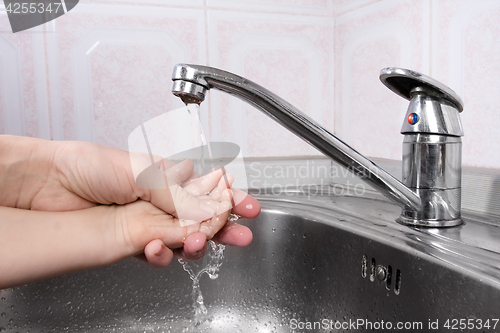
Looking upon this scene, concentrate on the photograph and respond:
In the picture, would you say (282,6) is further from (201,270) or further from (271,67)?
(201,270)

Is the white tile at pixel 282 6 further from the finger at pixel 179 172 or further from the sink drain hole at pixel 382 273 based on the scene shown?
the sink drain hole at pixel 382 273

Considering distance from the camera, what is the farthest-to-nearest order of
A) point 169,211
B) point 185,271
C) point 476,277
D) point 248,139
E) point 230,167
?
point 248,139
point 230,167
point 185,271
point 169,211
point 476,277

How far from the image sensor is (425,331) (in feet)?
1.17

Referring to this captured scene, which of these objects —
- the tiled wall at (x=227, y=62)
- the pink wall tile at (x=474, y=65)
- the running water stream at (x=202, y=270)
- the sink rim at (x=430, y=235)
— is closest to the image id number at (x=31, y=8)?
the tiled wall at (x=227, y=62)

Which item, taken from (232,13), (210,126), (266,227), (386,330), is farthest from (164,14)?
(386,330)

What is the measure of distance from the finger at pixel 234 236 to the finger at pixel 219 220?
17mm

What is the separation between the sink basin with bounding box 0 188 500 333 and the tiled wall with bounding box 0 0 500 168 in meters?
0.21

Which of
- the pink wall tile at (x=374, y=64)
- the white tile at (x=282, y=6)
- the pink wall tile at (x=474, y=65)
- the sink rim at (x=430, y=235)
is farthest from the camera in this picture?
the white tile at (x=282, y=6)

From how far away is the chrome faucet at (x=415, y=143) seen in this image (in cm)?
37

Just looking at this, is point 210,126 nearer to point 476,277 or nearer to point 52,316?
point 52,316

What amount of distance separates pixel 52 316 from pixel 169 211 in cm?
26

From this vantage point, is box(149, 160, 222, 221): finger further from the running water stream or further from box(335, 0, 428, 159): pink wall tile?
box(335, 0, 428, 159): pink wall tile

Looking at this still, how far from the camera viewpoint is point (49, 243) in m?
0.41

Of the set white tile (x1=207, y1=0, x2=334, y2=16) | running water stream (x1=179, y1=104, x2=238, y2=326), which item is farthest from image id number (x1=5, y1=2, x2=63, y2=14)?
running water stream (x1=179, y1=104, x2=238, y2=326)
